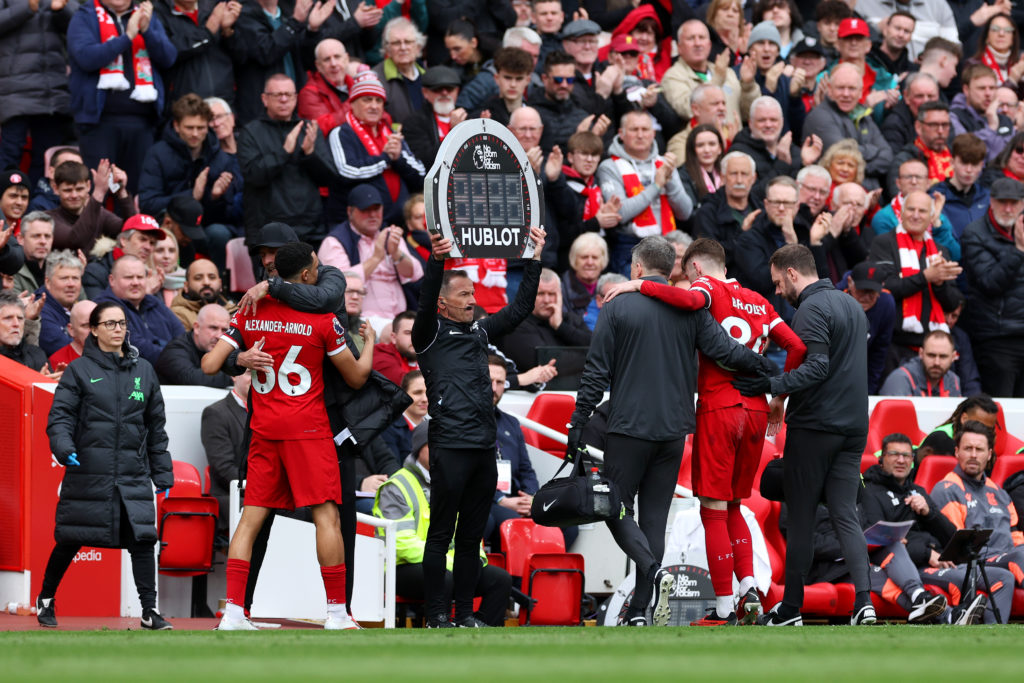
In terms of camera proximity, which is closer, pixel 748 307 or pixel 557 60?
pixel 748 307

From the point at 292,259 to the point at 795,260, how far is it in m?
2.79

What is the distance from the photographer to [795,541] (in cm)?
935

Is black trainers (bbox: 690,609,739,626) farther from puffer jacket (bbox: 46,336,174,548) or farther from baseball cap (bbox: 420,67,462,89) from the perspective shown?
baseball cap (bbox: 420,67,462,89)

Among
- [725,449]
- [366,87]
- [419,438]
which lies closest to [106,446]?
[419,438]

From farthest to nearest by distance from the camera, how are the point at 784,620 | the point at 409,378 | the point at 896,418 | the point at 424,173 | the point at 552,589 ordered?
the point at 424,173, the point at 896,418, the point at 409,378, the point at 552,589, the point at 784,620

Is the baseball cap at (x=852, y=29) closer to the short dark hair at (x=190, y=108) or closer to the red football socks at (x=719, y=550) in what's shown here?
the short dark hair at (x=190, y=108)

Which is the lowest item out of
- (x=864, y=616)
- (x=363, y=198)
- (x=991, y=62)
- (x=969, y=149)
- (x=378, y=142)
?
(x=864, y=616)

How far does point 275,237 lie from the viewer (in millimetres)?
9391

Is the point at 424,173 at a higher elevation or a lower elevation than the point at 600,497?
higher

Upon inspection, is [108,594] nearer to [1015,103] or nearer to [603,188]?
[603,188]

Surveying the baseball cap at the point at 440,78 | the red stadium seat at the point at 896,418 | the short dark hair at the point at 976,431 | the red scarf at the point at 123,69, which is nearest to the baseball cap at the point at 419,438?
the short dark hair at the point at 976,431

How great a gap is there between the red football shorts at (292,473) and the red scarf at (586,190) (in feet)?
18.7

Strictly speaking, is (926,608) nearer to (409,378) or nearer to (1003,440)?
(1003,440)

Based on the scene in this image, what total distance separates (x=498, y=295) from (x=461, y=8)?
3897 mm
